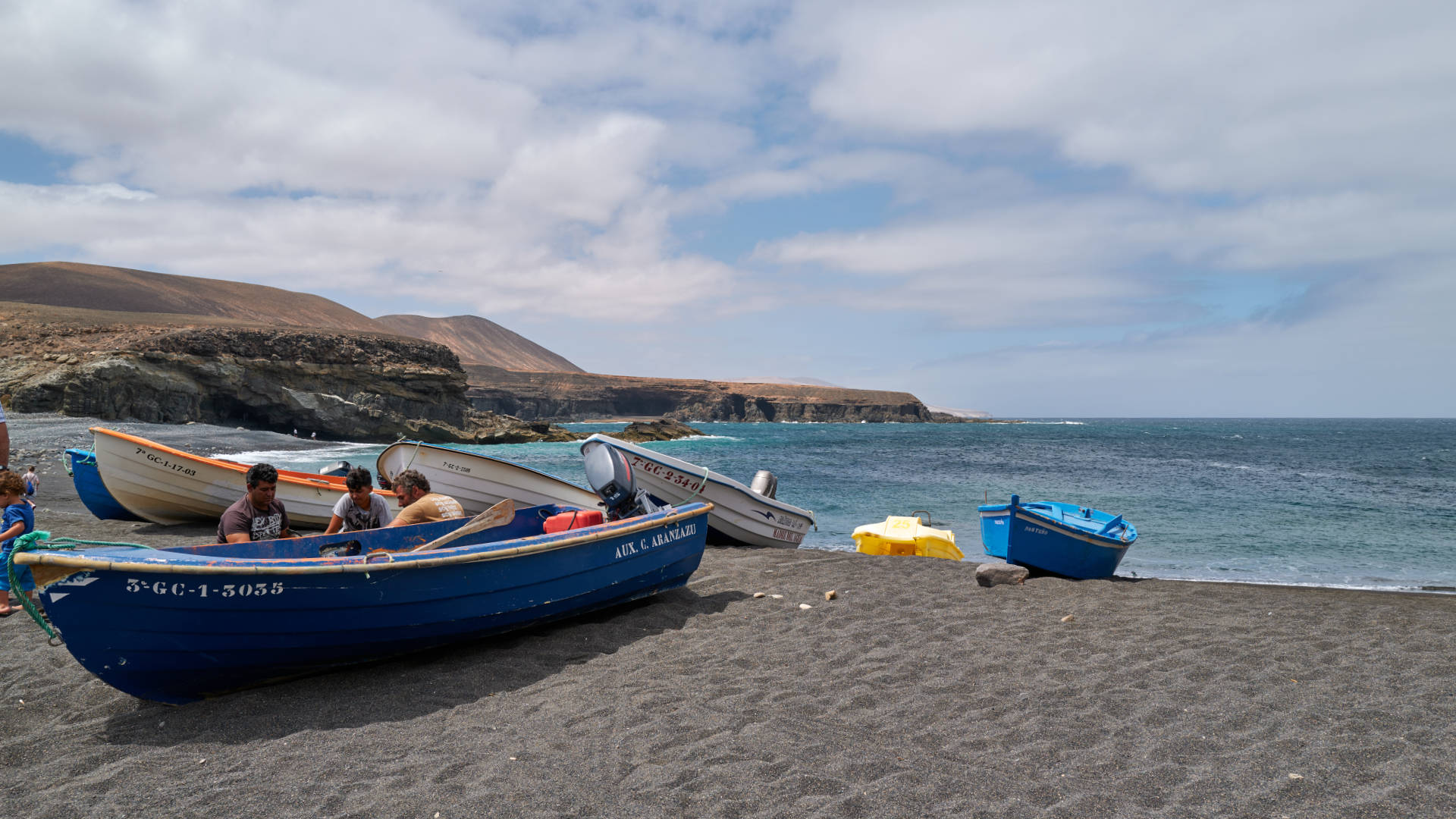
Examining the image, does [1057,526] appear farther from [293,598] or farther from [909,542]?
[293,598]

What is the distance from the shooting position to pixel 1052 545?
10.0 m

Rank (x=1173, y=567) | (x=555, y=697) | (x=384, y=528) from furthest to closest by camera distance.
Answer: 1. (x=1173, y=567)
2. (x=384, y=528)
3. (x=555, y=697)

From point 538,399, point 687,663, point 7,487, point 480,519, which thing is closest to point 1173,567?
point 687,663

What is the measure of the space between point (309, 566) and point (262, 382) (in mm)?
56436

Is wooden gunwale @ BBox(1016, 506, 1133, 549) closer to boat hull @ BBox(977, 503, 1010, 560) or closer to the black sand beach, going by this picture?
boat hull @ BBox(977, 503, 1010, 560)

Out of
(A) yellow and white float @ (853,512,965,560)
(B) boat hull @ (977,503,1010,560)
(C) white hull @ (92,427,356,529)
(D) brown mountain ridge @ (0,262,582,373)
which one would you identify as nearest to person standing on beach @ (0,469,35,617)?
(C) white hull @ (92,427,356,529)

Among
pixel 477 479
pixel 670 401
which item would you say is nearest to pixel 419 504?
pixel 477 479

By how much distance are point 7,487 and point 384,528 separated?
3226mm

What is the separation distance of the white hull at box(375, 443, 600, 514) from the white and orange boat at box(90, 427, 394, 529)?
1.63 m

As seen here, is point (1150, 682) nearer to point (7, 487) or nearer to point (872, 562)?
point (872, 562)

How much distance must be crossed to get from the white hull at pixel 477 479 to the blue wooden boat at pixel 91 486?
17.4ft

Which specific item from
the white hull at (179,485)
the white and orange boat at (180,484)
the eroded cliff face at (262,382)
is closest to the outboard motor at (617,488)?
the white and orange boat at (180,484)

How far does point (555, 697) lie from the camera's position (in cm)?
501

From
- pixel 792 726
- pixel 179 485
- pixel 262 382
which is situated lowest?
pixel 792 726
